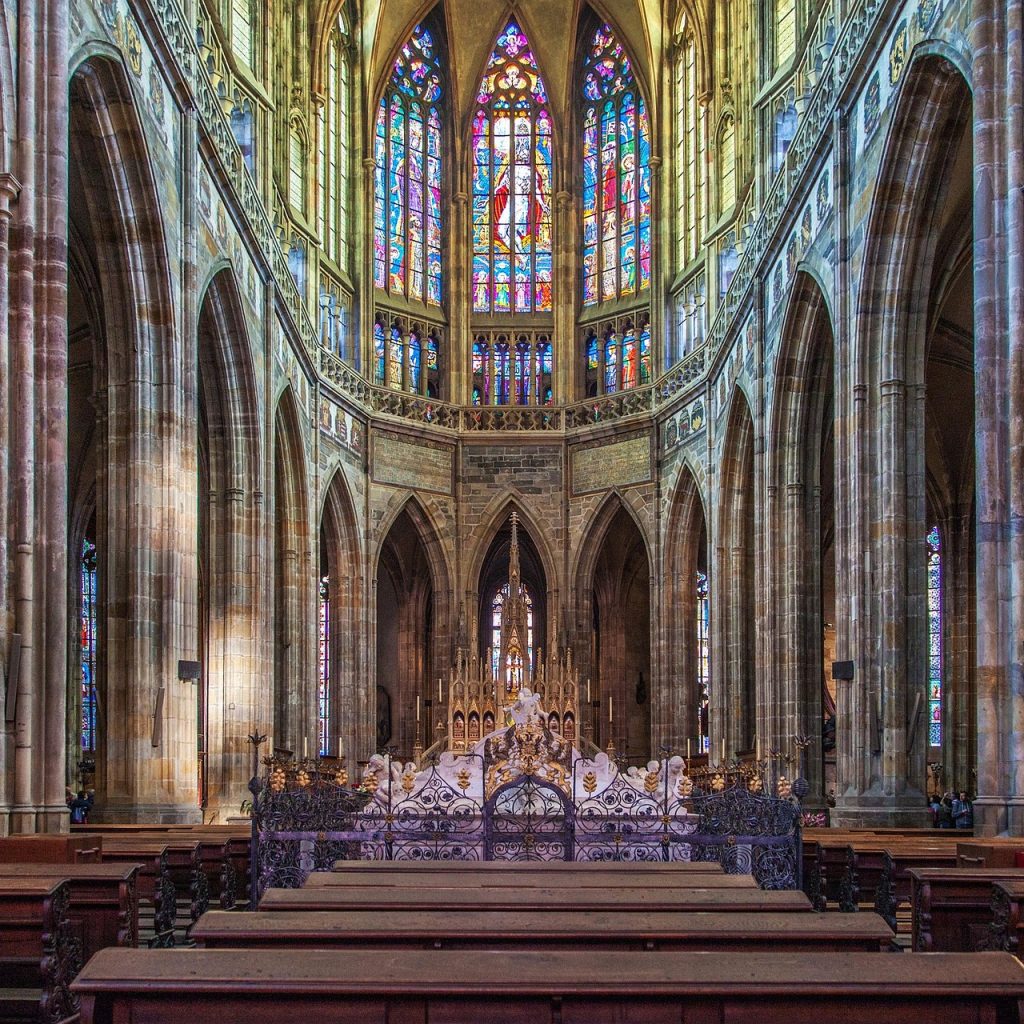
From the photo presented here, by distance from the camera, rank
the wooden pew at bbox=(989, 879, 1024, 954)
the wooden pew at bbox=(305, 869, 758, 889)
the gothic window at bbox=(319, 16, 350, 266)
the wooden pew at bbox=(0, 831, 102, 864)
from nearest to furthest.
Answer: the wooden pew at bbox=(989, 879, 1024, 954) < the wooden pew at bbox=(305, 869, 758, 889) < the wooden pew at bbox=(0, 831, 102, 864) < the gothic window at bbox=(319, 16, 350, 266)

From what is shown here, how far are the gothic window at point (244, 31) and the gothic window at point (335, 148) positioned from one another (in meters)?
5.76

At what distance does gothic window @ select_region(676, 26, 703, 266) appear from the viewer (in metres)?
38.0

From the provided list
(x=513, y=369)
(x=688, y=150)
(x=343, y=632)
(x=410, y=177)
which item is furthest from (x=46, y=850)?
(x=410, y=177)

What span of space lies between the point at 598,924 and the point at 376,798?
32.3ft

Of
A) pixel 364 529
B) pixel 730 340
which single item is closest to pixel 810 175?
pixel 730 340

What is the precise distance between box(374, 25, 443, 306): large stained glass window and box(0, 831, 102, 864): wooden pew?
31.4 metres

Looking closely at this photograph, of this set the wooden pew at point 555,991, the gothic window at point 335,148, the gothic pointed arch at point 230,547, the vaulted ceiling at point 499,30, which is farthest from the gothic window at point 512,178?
the wooden pew at point 555,991

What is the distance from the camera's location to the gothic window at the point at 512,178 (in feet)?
143

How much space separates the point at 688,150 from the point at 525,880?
106 ft

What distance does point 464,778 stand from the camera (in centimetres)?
1496

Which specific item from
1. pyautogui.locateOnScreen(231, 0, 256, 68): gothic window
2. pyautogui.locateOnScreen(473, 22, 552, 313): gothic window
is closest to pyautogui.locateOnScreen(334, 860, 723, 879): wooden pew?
pyautogui.locateOnScreen(231, 0, 256, 68): gothic window

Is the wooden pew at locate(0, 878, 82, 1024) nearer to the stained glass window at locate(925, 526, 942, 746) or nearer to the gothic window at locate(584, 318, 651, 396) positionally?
the stained glass window at locate(925, 526, 942, 746)

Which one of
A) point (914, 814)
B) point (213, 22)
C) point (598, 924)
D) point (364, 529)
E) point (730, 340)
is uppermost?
point (213, 22)

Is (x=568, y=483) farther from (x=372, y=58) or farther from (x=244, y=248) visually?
(x=244, y=248)
